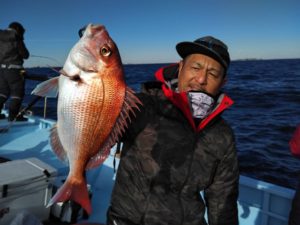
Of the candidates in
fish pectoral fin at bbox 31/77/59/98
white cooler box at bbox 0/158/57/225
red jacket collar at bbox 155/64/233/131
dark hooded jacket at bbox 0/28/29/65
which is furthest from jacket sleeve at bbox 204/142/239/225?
dark hooded jacket at bbox 0/28/29/65

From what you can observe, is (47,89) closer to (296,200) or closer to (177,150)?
(177,150)

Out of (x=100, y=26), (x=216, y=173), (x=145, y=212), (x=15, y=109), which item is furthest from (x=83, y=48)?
(x=15, y=109)

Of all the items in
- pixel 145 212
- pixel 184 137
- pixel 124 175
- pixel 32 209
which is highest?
pixel 184 137

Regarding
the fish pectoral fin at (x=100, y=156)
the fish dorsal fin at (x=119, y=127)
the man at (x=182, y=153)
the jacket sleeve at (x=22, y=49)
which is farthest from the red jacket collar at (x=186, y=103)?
the jacket sleeve at (x=22, y=49)

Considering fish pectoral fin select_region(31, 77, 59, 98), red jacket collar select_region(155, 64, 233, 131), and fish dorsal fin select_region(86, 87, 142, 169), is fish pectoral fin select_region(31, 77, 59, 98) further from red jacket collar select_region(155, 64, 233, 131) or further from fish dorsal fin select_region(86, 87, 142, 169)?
red jacket collar select_region(155, 64, 233, 131)

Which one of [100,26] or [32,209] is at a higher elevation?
[100,26]

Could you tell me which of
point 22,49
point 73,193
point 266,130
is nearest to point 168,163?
point 73,193

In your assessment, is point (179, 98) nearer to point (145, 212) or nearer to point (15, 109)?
point (145, 212)

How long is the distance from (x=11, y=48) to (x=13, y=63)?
346mm

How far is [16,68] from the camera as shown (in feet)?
23.7

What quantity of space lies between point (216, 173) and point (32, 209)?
88.3 inches

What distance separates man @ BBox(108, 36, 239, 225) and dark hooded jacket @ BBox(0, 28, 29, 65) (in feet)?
17.6

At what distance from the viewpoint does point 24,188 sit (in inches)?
134

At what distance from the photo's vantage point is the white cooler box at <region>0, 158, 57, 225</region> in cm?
327
